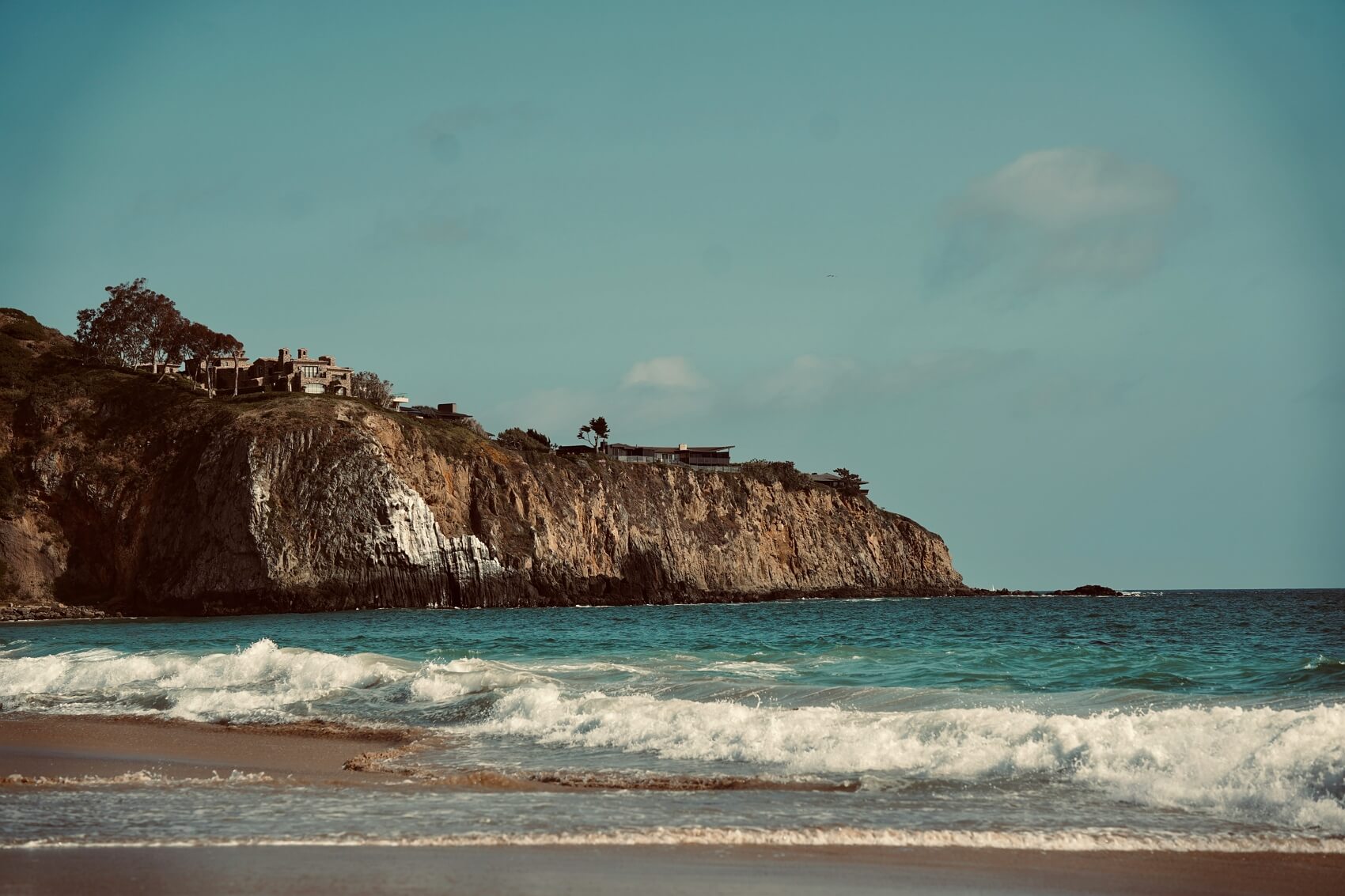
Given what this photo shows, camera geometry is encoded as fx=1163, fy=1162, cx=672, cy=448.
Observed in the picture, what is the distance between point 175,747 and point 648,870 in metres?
9.89

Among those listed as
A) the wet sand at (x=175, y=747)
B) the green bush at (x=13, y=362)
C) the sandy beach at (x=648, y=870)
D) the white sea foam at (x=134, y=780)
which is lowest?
the wet sand at (x=175, y=747)

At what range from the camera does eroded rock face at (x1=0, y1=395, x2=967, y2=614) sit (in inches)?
2815

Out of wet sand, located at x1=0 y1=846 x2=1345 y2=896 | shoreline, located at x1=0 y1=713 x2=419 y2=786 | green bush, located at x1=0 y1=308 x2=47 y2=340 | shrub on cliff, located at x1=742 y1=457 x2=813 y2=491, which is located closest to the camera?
wet sand, located at x1=0 y1=846 x2=1345 y2=896

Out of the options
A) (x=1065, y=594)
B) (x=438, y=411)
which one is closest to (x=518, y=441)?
(x=438, y=411)

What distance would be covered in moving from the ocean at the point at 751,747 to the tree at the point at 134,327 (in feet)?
252

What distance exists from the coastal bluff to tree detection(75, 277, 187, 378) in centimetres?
291

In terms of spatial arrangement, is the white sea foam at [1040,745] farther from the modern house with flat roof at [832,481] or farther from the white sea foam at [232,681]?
the modern house with flat roof at [832,481]

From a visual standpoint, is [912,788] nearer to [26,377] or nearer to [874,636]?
[874,636]

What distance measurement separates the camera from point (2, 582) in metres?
68.8

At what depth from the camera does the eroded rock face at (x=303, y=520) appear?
71500 mm

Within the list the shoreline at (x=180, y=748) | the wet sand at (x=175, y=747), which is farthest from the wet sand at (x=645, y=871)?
the wet sand at (x=175, y=747)

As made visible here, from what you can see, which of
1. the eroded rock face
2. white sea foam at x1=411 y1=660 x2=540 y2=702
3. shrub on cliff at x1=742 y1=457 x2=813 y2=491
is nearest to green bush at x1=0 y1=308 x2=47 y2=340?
the eroded rock face

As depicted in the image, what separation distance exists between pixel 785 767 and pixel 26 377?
82.4 metres

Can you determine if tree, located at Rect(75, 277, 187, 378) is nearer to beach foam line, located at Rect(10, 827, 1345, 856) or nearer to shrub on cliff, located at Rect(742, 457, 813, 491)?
shrub on cliff, located at Rect(742, 457, 813, 491)
